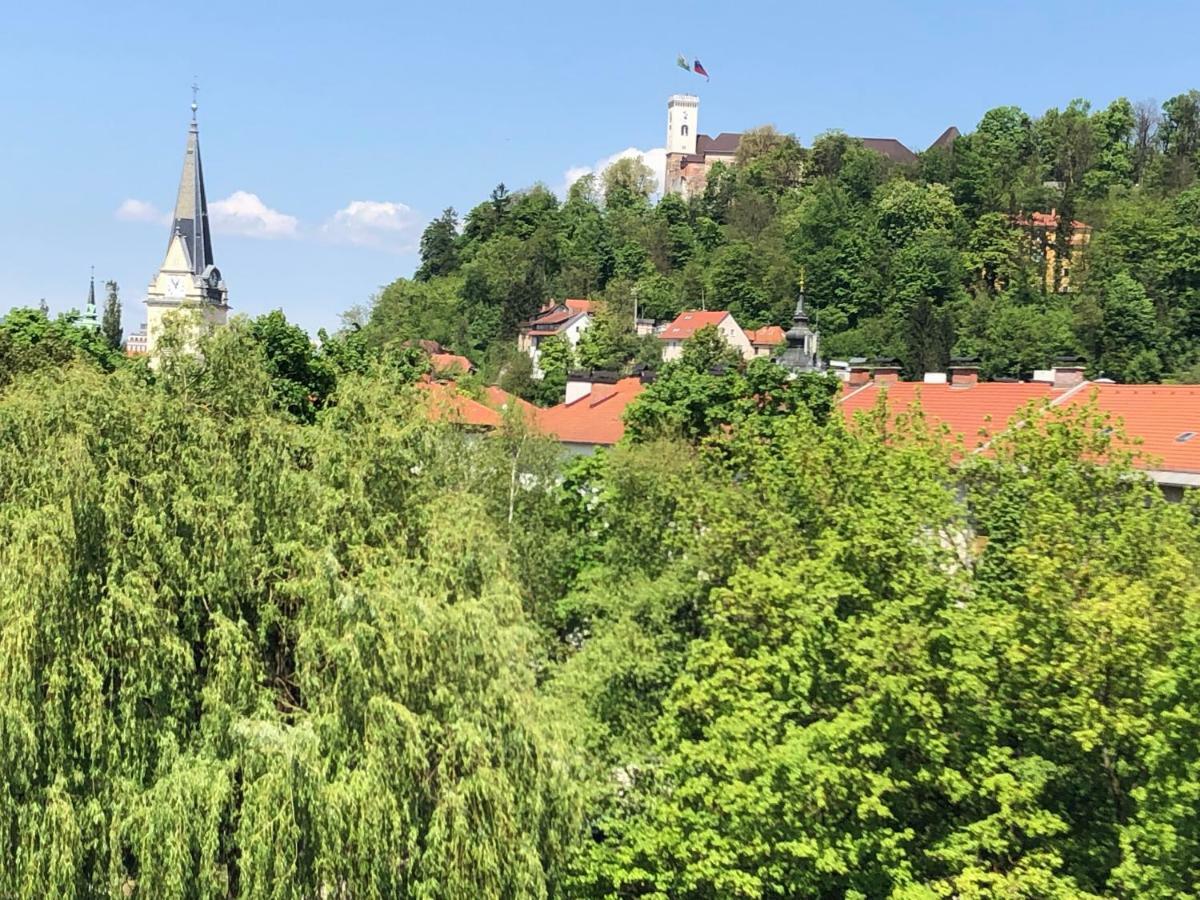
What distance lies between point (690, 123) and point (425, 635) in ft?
491

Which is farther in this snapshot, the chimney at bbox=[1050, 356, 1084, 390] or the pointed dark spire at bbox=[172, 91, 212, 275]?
the pointed dark spire at bbox=[172, 91, 212, 275]

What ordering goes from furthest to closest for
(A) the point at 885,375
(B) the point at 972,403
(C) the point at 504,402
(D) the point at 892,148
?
(D) the point at 892,148
(A) the point at 885,375
(C) the point at 504,402
(B) the point at 972,403

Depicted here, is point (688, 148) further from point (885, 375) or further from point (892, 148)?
point (885, 375)

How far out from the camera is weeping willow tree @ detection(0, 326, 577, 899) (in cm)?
1141

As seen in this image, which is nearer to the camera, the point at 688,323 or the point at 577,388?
the point at 577,388

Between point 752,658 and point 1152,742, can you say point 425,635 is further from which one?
point 1152,742

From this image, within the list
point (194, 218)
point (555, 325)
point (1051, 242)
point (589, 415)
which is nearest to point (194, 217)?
point (194, 218)

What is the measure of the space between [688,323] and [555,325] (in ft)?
50.3

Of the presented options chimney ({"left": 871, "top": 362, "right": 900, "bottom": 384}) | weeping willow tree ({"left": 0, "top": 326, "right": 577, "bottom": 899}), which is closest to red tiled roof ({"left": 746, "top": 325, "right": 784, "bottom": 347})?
chimney ({"left": 871, "top": 362, "right": 900, "bottom": 384})

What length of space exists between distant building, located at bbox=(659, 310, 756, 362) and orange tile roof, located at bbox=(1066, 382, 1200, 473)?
62061 mm

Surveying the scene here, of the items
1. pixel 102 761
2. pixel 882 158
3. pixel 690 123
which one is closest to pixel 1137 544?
pixel 102 761

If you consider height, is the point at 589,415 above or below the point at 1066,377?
below

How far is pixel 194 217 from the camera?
85812mm

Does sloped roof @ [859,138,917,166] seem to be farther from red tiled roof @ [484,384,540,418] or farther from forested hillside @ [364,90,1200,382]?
red tiled roof @ [484,384,540,418]
